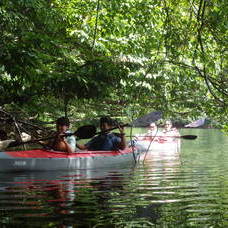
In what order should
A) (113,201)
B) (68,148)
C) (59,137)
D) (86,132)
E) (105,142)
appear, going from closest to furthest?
(113,201) < (86,132) < (59,137) < (68,148) < (105,142)

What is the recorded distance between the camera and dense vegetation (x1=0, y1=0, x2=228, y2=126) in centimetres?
877

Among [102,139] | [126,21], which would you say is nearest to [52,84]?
[102,139]

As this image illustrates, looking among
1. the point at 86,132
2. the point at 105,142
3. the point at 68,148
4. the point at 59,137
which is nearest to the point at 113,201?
the point at 86,132

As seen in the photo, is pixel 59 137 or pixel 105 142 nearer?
pixel 59 137

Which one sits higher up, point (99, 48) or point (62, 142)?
point (99, 48)

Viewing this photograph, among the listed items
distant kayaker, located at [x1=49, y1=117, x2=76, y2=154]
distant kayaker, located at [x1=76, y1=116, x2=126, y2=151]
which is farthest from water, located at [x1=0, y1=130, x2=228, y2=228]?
distant kayaker, located at [x1=76, y1=116, x2=126, y2=151]

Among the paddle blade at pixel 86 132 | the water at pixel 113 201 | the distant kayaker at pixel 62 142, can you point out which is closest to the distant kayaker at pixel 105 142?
the distant kayaker at pixel 62 142

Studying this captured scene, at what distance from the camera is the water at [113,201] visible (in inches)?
209

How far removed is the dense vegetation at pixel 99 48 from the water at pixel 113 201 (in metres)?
1.82

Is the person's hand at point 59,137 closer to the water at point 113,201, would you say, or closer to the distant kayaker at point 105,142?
the water at point 113,201

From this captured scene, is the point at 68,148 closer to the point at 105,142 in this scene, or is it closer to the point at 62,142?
the point at 62,142

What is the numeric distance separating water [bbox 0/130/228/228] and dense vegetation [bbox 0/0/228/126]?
182 cm

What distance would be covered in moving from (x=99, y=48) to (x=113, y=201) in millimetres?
6147

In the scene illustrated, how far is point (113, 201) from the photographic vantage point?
6750mm
